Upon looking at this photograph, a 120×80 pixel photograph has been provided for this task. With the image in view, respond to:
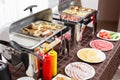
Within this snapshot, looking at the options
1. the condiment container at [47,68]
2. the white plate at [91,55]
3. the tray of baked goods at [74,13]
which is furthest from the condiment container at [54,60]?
the tray of baked goods at [74,13]

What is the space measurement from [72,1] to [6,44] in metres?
0.87

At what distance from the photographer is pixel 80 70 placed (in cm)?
110

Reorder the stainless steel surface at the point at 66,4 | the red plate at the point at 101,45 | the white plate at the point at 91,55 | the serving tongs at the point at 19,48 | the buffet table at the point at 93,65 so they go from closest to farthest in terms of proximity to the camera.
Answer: the serving tongs at the point at 19,48
the buffet table at the point at 93,65
the white plate at the point at 91,55
the red plate at the point at 101,45
the stainless steel surface at the point at 66,4

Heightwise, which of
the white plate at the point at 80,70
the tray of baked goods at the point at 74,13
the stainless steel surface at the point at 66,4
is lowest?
the white plate at the point at 80,70

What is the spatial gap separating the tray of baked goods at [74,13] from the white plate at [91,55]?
22cm

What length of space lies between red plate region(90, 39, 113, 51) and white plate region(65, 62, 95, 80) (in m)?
0.25


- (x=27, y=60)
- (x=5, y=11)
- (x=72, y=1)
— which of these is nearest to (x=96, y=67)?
(x=27, y=60)

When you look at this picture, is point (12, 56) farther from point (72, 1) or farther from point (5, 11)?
point (72, 1)

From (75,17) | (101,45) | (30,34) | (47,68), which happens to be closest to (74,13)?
(75,17)

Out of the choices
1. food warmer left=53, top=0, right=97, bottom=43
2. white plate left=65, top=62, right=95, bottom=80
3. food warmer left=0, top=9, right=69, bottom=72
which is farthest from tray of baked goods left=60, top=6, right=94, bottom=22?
white plate left=65, top=62, right=95, bottom=80

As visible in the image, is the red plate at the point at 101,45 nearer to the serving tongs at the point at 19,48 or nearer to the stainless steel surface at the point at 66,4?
the stainless steel surface at the point at 66,4

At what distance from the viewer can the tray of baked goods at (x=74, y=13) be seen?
1364 mm

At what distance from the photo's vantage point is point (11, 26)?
1113 mm

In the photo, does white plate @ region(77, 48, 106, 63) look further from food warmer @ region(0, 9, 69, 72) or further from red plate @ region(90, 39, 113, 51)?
food warmer @ region(0, 9, 69, 72)
